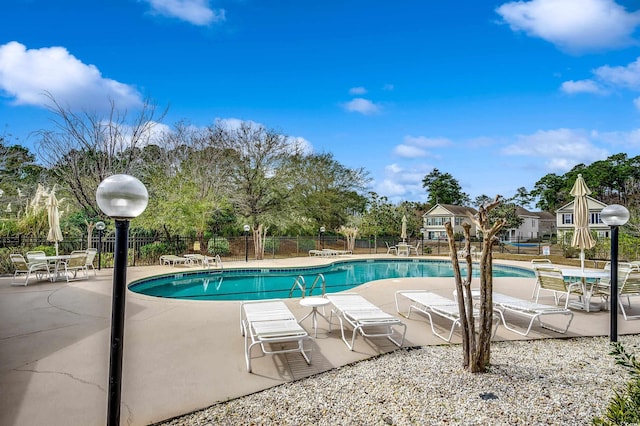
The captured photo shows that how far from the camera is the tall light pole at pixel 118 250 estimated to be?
2049 millimetres

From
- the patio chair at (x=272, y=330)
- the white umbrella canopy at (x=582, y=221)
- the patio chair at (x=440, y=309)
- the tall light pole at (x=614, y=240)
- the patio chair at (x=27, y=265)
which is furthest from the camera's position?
the patio chair at (x=27, y=265)

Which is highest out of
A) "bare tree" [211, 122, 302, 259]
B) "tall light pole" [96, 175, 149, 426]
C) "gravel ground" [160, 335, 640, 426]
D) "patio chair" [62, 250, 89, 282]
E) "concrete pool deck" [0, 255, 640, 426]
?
"bare tree" [211, 122, 302, 259]

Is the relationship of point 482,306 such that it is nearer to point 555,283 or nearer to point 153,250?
point 555,283

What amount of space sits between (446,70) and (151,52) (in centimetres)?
1262

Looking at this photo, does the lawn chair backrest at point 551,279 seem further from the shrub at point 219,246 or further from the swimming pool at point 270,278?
the shrub at point 219,246

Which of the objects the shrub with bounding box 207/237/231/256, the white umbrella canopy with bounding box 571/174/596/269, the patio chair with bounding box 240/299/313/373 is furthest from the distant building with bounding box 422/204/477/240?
the patio chair with bounding box 240/299/313/373

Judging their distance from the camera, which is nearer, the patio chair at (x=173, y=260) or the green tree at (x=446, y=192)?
the patio chair at (x=173, y=260)

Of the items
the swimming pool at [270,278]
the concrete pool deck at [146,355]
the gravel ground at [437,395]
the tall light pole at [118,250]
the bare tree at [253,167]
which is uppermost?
the bare tree at [253,167]

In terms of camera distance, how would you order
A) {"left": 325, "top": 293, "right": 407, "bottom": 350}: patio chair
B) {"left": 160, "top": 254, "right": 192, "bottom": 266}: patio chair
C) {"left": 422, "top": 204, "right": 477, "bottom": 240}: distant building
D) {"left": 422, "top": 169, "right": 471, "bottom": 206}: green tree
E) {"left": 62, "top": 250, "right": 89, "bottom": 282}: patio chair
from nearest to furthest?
1. {"left": 325, "top": 293, "right": 407, "bottom": 350}: patio chair
2. {"left": 62, "top": 250, "right": 89, "bottom": 282}: patio chair
3. {"left": 160, "top": 254, "right": 192, "bottom": 266}: patio chair
4. {"left": 422, "top": 204, "right": 477, "bottom": 240}: distant building
5. {"left": 422, "top": 169, "right": 471, "bottom": 206}: green tree

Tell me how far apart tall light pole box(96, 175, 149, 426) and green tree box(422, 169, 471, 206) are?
51.7 metres

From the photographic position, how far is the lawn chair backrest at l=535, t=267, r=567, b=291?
632 centimetres

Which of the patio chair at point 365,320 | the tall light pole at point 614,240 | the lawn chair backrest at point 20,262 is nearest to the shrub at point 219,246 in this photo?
the lawn chair backrest at point 20,262

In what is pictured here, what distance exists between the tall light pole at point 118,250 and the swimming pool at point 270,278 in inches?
283

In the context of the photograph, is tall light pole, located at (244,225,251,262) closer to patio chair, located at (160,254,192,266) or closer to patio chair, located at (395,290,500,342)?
patio chair, located at (160,254,192,266)
